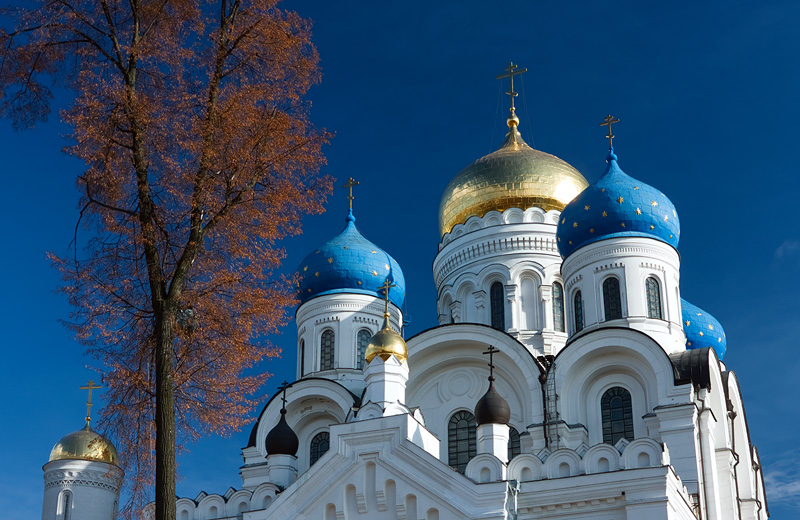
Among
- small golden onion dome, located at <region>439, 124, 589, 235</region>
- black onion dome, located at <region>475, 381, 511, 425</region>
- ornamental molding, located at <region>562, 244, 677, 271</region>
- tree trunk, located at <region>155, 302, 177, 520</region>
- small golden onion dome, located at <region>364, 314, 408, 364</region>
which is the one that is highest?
small golden onion dome, located at <region>439, 124, 589, 235</region>

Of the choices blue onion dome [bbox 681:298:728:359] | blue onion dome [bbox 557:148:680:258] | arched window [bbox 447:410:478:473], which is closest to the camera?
arched window [bbox 447:410:478:473]

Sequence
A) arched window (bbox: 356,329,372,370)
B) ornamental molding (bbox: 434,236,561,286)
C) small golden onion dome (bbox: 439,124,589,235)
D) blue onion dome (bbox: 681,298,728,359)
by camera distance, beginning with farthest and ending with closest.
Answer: blue onion dome (bbox: 681,298,728,359)
small golden onion dome (bbox: 439,124,589,235)
ornamental molding (bbox: 434,236,561,286)
arched window (bbox: 356,329,372,370)

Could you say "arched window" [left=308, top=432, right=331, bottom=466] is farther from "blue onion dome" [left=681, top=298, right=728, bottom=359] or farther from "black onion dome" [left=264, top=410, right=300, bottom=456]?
"blue onion dome" [left=681, top=298, right=728, bottom=359]

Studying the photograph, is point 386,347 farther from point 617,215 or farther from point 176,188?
point 176,188

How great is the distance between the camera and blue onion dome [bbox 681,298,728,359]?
81.0 feet

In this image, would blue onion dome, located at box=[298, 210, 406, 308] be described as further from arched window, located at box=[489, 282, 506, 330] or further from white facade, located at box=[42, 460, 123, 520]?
white facade, located at box=[42, 460, 123, 520]

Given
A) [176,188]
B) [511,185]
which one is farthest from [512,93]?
[176,188]

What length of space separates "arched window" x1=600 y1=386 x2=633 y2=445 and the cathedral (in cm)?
3

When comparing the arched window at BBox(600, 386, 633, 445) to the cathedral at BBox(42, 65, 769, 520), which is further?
the arched window at BBox(600, 386, 633, 445)

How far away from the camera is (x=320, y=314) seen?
21.9m

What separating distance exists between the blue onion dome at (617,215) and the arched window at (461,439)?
3.76 meters

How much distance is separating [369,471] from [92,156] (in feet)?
27.4

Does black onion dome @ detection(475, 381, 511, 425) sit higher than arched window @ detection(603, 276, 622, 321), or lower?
lower

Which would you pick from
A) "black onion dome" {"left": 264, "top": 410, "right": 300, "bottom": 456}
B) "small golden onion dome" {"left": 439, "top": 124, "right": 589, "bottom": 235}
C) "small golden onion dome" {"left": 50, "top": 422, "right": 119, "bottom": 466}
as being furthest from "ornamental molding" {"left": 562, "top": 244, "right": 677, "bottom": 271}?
"small golden onion dome" {"left": 50, "top": 422, "right": 119, "bottom": 466}
